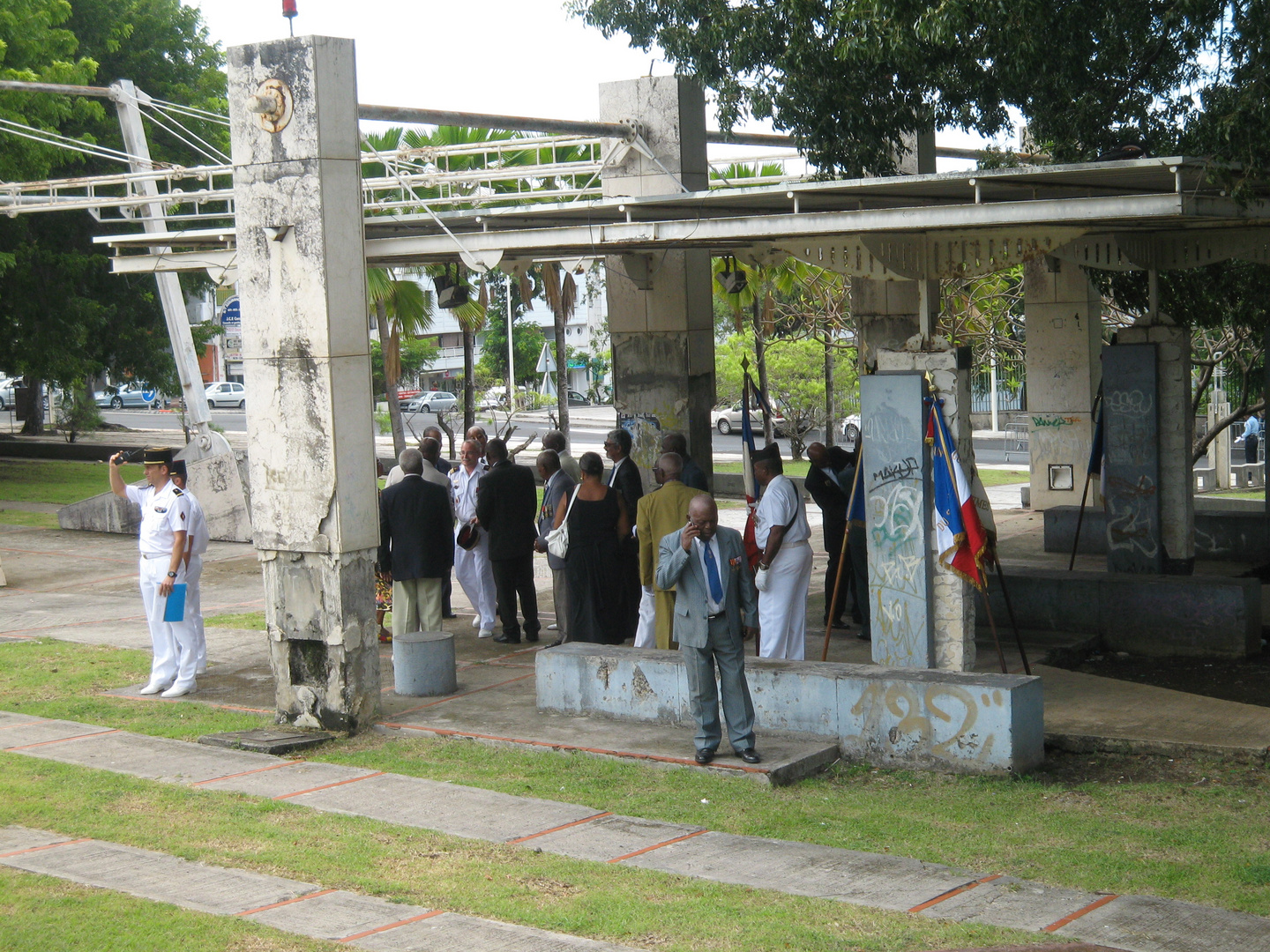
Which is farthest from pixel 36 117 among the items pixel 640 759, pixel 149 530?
pixel 640 759

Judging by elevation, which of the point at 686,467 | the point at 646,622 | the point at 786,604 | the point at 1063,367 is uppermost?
the point at 1063,367

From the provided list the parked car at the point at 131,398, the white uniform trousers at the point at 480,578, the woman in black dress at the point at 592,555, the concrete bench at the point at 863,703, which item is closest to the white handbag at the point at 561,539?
the woman in black dress at the point at 592,555

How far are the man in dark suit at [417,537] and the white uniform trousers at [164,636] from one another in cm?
162

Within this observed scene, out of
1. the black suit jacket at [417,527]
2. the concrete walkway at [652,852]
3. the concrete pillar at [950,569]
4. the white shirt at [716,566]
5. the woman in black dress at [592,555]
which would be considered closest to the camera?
the concrete walkway at [652,852]

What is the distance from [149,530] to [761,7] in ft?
28.9

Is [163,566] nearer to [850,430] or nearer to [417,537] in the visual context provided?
[417,537]

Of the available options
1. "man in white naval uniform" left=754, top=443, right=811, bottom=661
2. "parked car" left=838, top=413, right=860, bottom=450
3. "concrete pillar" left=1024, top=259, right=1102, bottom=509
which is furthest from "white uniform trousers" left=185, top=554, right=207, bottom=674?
"parked car" left=838, top=413, right=860, bottom=450

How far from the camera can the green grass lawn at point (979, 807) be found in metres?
6.27

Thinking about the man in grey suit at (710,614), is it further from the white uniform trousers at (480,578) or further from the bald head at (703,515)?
the white uniform trousers at (480,578)

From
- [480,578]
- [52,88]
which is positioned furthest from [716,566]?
[52,88]

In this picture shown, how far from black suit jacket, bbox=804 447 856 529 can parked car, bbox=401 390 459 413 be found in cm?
5011

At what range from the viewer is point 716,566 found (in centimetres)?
780

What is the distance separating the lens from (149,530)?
10.4 metres

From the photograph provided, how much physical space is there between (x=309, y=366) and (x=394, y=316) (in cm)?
1948
